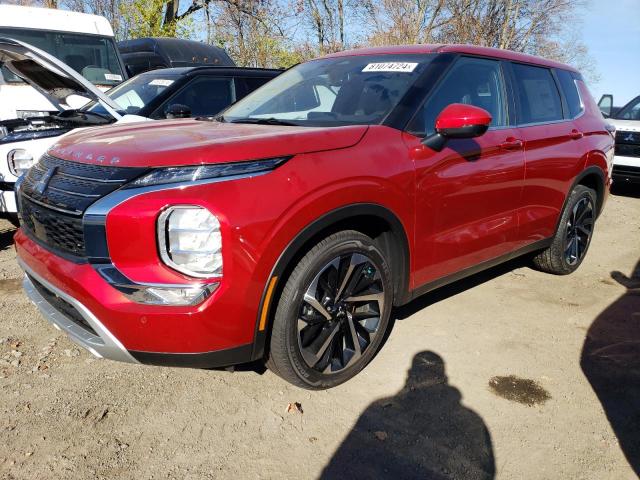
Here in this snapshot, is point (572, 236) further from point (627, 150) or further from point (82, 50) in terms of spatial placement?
point (82, 50)

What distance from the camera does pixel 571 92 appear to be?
458 centimetres

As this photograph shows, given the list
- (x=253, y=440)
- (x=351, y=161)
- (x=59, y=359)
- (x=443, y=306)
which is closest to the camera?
(x=253, y=440)

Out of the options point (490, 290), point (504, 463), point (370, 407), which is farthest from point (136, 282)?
point (490, 290)

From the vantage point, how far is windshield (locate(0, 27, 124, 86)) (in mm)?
8422

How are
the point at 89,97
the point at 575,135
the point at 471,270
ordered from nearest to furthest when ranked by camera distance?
the point at 471,270
the point at 575,135
the point at 89,97

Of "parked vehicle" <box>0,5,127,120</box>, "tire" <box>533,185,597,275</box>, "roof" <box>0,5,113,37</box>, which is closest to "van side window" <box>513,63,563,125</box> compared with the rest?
"tire" <box>533,185,597,275</box>

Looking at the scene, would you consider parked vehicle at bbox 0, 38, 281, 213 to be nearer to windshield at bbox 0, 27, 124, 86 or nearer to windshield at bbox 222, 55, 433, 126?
windshield at bbox 222, 55, 433, 126

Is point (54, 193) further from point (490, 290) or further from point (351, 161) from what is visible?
point (490, 290)

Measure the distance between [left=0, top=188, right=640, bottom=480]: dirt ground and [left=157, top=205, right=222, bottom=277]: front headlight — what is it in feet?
2.79

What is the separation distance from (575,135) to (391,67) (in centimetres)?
191

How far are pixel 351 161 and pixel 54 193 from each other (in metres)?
1.44

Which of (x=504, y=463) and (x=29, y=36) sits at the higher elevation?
(x=29, y=36)

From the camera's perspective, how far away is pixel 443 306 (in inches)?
158

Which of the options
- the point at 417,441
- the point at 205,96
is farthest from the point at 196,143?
the point at 205,96
